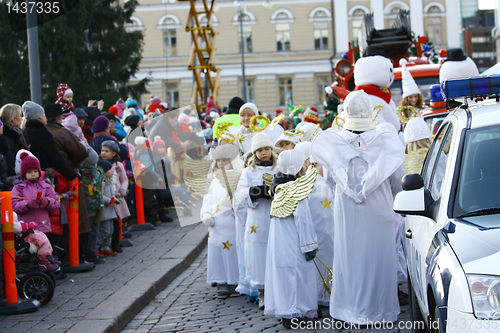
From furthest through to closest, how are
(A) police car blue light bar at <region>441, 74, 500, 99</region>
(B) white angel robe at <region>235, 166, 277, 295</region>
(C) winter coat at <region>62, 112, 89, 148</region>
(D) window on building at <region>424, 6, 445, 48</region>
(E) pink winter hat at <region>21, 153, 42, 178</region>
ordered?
(D) window on building at <region>424, 6, 445, 48</region>, (C) winter coat at <region>62, 112, 89, 148</region>, (E) pink winter hat at <region>21, 153, 42, 178</region>, (B) white angel robe at <region>235, 166, 277, 295</region>, (A) police car blue light bar at <region>441, 74, 500, 99</region>

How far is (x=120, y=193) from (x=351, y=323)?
5.36 metres

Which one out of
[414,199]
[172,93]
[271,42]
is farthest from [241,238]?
[271,42]

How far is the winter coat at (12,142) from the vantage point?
7785 millimetres

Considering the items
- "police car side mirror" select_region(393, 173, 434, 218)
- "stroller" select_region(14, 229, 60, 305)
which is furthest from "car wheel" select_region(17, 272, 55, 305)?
"police car side mirror" select_region(393, 173, 434, 218)

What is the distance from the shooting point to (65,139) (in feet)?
27.5

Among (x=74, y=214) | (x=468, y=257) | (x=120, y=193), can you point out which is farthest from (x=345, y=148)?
(x=120, y=193)

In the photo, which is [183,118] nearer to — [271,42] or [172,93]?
[172,93]

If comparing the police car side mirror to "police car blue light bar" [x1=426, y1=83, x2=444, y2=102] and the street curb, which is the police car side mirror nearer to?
the street curb

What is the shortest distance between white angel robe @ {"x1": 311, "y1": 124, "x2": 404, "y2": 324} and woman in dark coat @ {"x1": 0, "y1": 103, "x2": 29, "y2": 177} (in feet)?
12.5

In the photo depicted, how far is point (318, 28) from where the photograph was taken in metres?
54.2

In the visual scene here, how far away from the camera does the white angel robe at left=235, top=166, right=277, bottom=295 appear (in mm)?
6562

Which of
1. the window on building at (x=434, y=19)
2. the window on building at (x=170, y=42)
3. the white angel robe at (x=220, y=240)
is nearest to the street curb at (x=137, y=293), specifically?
the white angel robe at (x=220, y=240)

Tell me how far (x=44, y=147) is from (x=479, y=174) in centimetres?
558

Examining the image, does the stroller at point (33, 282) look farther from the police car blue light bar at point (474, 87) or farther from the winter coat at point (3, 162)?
the police car blue light bar at point (474, 87)
